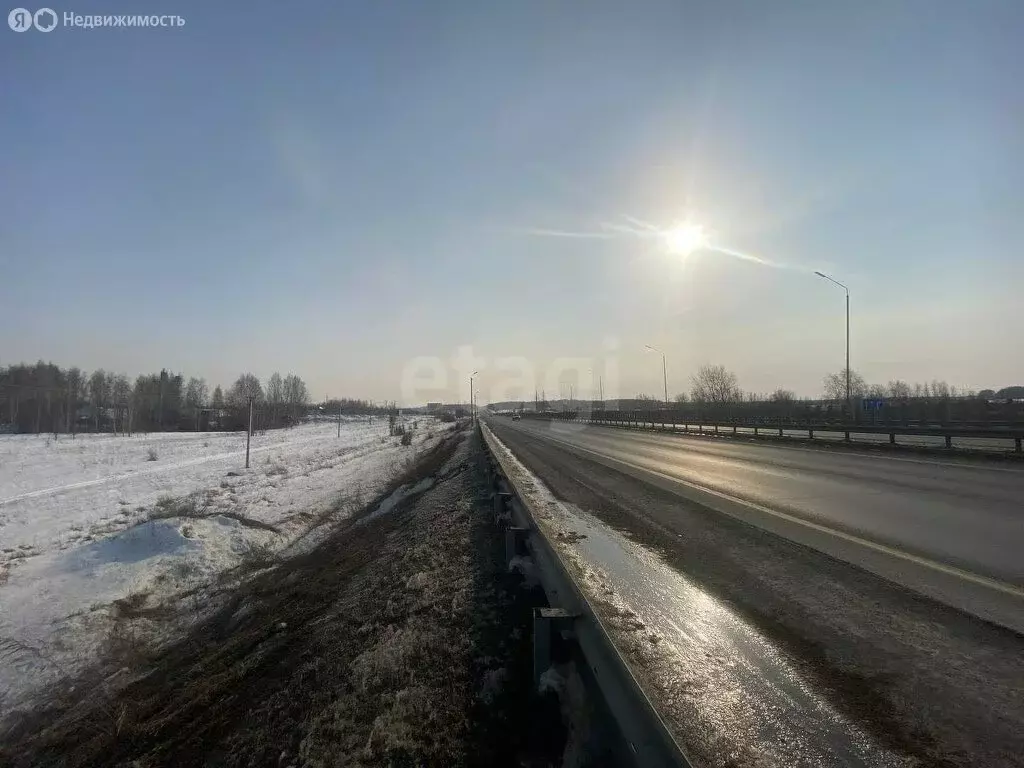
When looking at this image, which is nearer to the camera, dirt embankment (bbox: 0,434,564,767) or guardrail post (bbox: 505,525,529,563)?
dirt embankment (bbox: 0,434,564,767)

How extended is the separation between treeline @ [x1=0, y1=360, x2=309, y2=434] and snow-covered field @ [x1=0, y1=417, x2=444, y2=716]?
53809 millimetres

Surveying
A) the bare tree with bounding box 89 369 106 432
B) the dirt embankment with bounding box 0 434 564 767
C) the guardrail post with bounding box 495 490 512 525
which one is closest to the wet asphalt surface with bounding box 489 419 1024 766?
the dirt embankment with bounding box 0 434 564 767

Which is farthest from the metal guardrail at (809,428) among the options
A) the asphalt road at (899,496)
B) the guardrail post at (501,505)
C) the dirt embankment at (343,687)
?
the dirt embankment at (343,687)

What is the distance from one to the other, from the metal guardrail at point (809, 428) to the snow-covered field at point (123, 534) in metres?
22.2

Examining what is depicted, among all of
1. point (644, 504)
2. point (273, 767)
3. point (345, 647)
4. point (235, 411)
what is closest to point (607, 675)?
point (273, 767)

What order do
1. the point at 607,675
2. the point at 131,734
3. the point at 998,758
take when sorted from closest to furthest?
the point at 607,675 → the point at 998,758 → the point at 131,734

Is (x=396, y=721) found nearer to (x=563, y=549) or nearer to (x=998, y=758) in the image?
(x=998, y=758)

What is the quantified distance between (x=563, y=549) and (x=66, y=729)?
5637 millimetres

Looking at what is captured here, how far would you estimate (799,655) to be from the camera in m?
4.17

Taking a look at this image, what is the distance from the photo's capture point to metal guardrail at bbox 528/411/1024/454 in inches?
808

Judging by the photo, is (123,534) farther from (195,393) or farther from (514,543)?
(195,393)

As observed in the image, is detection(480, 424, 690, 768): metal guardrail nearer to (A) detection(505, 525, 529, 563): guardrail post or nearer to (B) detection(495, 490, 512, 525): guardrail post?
(A) detection(505, 525, 529, 563): guardrail post

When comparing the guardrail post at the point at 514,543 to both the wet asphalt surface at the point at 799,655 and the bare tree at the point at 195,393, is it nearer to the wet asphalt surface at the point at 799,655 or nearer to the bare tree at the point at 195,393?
the wet asphalt surface at the point at 799,655

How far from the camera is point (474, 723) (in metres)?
3.59
